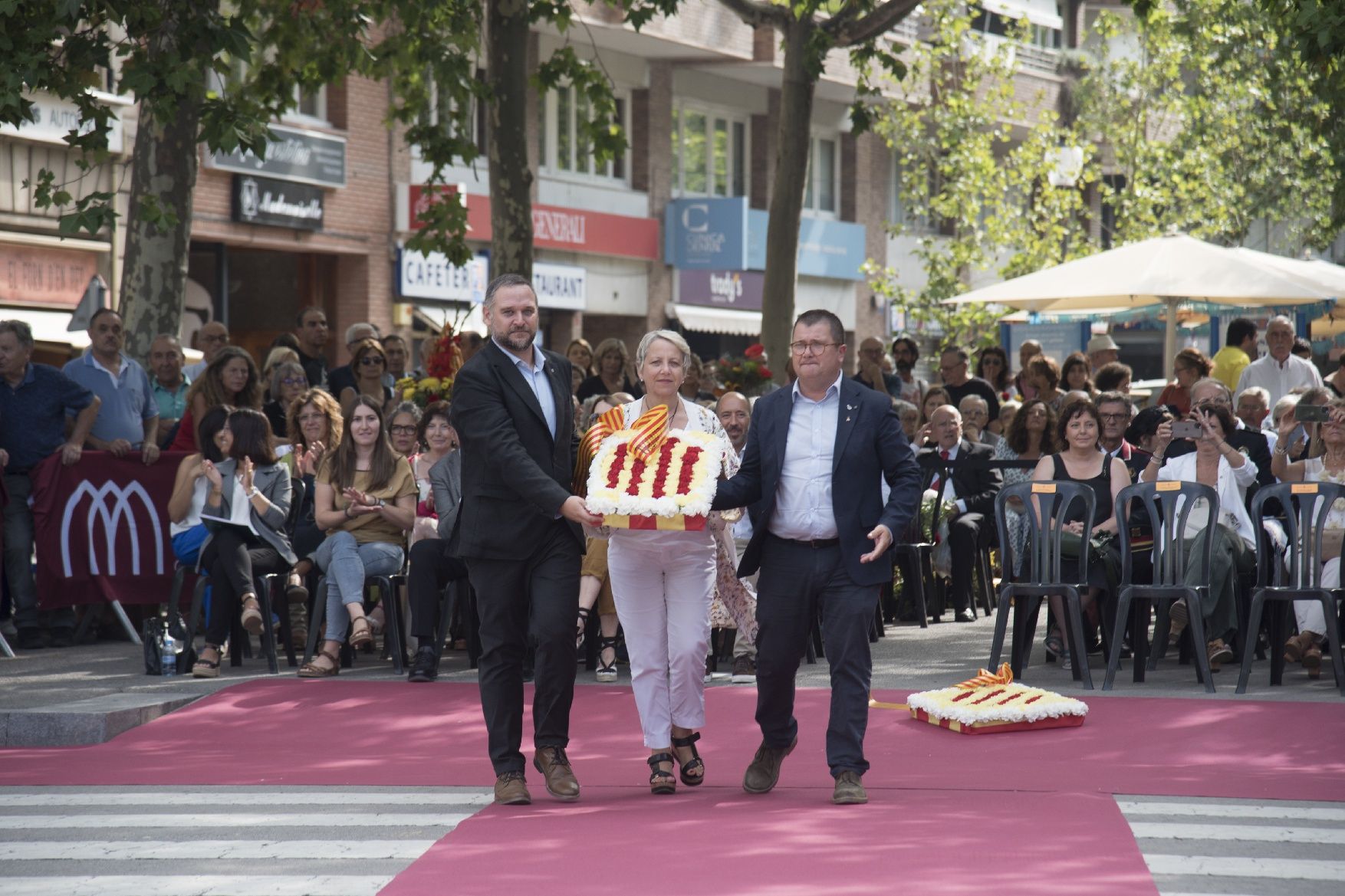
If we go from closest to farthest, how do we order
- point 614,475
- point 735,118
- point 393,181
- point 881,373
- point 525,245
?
point 614,475, point 525,245, point 881,373, point 393,181, point 735,118

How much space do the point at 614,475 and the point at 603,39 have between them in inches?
1001

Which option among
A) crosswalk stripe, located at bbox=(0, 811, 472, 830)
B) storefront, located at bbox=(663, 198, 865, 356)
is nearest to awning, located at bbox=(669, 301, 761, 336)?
storefront, located at bbox=(663, 198, 865, 356)

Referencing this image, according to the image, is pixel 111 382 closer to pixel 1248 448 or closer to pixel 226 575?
pixel 226 575

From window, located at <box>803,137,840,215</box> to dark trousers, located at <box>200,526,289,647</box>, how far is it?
28548 mm

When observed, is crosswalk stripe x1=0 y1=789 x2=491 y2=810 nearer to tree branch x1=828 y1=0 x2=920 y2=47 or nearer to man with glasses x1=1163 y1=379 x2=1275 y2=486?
man with glasses x1=1163 y1=379 x2=1275 y2=486

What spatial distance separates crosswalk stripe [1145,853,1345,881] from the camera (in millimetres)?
6570

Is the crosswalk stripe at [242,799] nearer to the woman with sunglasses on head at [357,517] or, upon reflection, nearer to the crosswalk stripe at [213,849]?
the crosswalk stripe at [213,849]

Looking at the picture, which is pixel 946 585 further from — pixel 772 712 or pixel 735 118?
pixel 735 118

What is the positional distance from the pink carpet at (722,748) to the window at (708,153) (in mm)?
25457

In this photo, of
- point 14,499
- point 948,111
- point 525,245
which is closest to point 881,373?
point 525,245

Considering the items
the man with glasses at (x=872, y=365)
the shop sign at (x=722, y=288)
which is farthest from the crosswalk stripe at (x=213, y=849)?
the shop sign at (x=722, y=288)

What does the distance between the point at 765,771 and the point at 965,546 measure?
691cm

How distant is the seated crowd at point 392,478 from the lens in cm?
1180

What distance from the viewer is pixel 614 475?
7.78 meters
